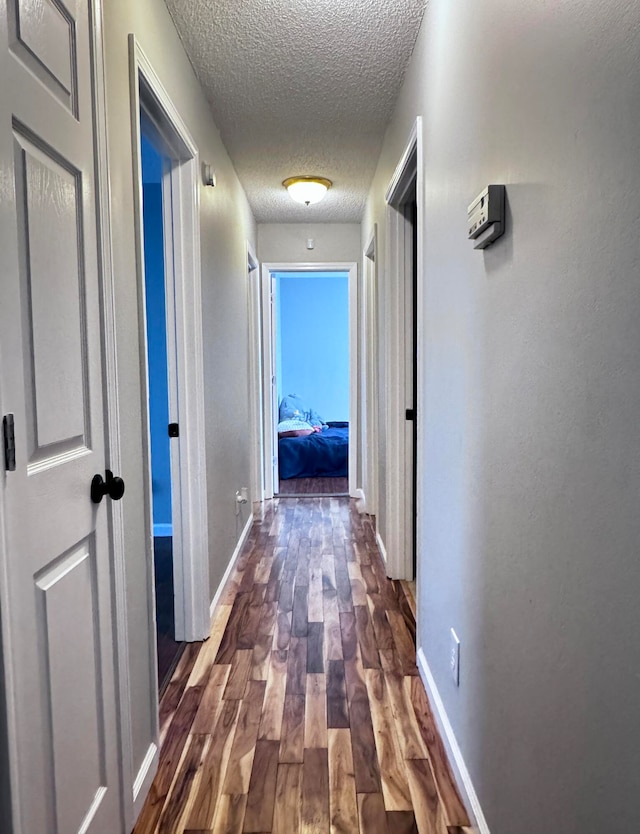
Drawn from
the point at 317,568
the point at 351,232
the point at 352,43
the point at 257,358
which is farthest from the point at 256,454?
the point at 352,43

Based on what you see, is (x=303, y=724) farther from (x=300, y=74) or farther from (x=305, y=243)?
(x=305, y=243)

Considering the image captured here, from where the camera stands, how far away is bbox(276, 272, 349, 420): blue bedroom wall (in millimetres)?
8172

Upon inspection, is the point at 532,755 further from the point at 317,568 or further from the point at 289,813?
the point at 317,568

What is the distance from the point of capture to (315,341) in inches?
325

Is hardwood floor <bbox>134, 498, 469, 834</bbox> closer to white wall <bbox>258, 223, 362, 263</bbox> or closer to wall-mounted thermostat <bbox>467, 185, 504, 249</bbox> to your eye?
wall-mounted thermostat <bbox>467, 185, 504, 249</bbox>

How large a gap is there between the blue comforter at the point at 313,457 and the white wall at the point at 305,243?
1.90m

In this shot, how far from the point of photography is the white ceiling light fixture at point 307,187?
3672mm

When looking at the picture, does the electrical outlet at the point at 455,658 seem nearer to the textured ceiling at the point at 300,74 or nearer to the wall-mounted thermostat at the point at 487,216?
the wall-mounted thermostat at the point at 487,216

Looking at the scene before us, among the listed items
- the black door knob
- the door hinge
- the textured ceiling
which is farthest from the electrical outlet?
the textured ceiling

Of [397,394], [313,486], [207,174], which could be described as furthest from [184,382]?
[313,486]

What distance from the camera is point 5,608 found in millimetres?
873

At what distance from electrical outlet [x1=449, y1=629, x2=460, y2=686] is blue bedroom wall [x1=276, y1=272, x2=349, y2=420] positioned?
21.6 feet

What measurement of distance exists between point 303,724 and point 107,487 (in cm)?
113

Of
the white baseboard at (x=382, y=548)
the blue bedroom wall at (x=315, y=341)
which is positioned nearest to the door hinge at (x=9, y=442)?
the white baseboard at (x=382, y=548)
